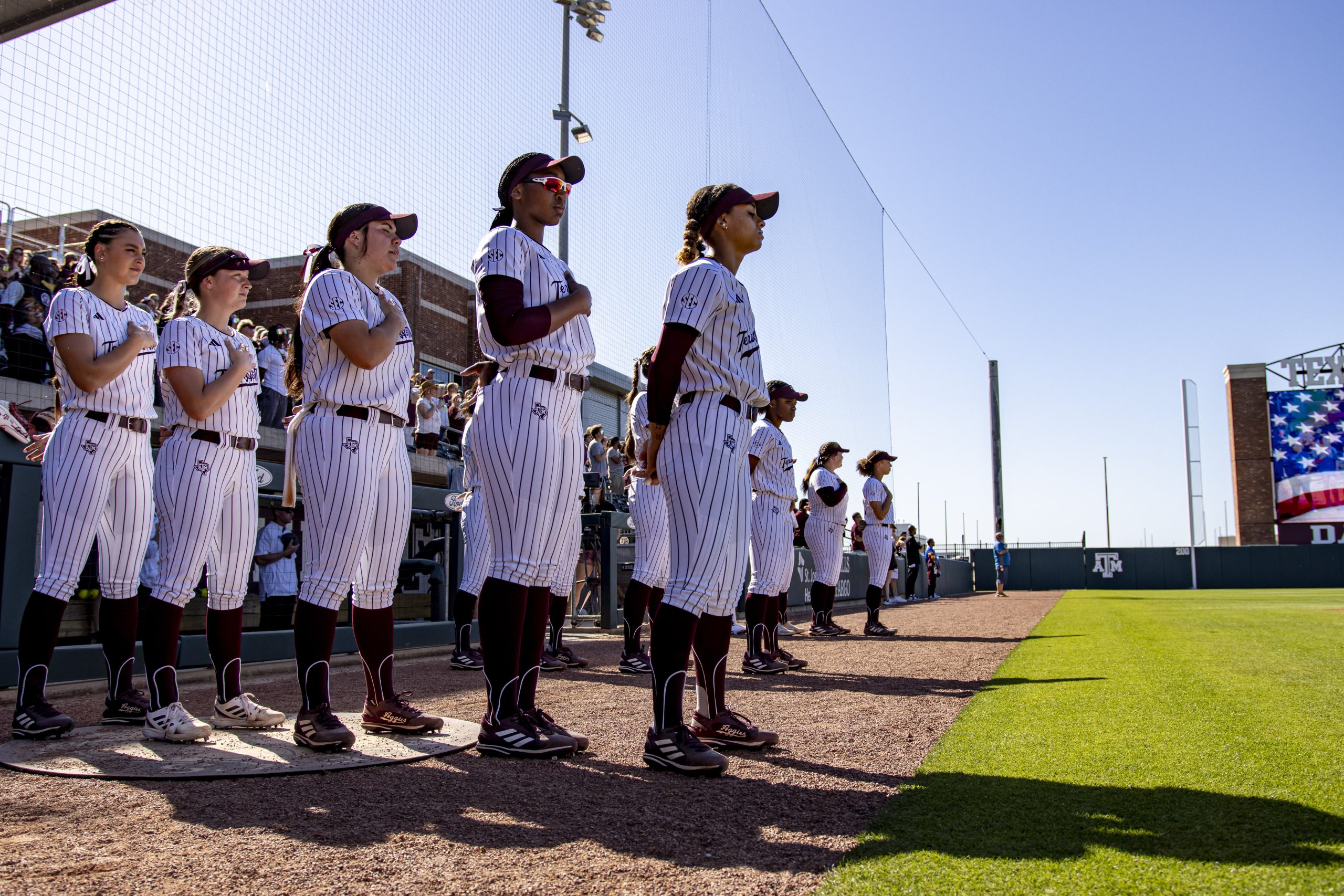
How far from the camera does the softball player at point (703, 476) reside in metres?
3.11

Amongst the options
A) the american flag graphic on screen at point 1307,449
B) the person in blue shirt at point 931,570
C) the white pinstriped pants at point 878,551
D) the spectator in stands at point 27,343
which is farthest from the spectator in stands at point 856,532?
the american flag graphic on screen at point 1307,449

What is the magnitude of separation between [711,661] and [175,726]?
198 cm

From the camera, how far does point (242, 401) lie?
12.8 feet

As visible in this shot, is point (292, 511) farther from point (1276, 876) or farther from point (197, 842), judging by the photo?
point (1276, 876)

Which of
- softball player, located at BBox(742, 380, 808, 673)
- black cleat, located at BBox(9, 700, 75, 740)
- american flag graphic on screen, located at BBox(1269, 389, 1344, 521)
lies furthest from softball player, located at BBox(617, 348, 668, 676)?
american flag graphic on screen, located at BBox(1269, 389, 1344, 521)

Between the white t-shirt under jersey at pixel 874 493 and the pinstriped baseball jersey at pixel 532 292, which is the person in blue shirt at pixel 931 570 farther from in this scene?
the pinstriped baseball jersey at pixel 532 292

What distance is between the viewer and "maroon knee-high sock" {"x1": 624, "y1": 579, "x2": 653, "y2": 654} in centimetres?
607

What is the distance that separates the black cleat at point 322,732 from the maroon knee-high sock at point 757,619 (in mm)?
3454

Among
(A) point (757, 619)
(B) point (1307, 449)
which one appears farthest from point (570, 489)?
(B) point (1307, 449)

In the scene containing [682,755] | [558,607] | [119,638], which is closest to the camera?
[682,755]

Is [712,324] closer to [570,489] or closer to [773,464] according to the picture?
[570,489]

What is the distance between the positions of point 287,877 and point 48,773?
5.05ft

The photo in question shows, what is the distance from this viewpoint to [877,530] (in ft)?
33.4

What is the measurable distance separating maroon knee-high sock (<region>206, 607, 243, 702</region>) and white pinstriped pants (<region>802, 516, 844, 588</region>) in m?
5.66
